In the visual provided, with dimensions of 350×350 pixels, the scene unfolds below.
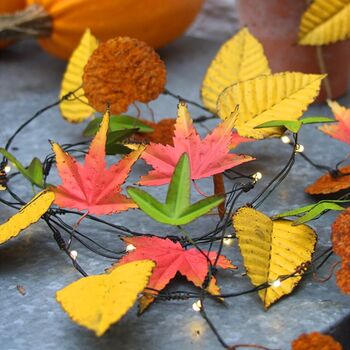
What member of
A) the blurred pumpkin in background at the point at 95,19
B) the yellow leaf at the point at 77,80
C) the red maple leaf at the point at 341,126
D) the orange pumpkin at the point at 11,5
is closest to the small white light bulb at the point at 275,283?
the red maple leaf at the point at 341,126

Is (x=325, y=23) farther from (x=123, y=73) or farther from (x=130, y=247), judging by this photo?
(x=130, y=247)

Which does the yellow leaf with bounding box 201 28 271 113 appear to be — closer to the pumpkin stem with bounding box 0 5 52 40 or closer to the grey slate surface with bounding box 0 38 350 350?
the grey slate surface with bounding box 0 38 350 350

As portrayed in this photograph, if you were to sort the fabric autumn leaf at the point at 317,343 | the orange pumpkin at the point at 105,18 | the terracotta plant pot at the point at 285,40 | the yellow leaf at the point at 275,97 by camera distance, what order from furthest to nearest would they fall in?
the orange pumpkin at the point at 105,18, the terracotta plant pot at the point at 285,40, the yellow leaf at the point at 275,97, the fabric autumn leaf at the point at 317,343

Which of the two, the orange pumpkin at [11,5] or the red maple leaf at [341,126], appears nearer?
the red maple leaf at [341,126]

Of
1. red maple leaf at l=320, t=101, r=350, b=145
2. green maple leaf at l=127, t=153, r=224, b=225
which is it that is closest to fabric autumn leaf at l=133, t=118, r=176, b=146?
red maple leaf at l=320, t=101, r=350, b=145

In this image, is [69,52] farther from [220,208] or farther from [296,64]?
[220,208]

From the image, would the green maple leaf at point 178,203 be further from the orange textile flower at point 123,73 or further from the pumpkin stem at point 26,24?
the pumpkin stem at point 26,24

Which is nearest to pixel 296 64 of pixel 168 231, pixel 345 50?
pixel 345 50
